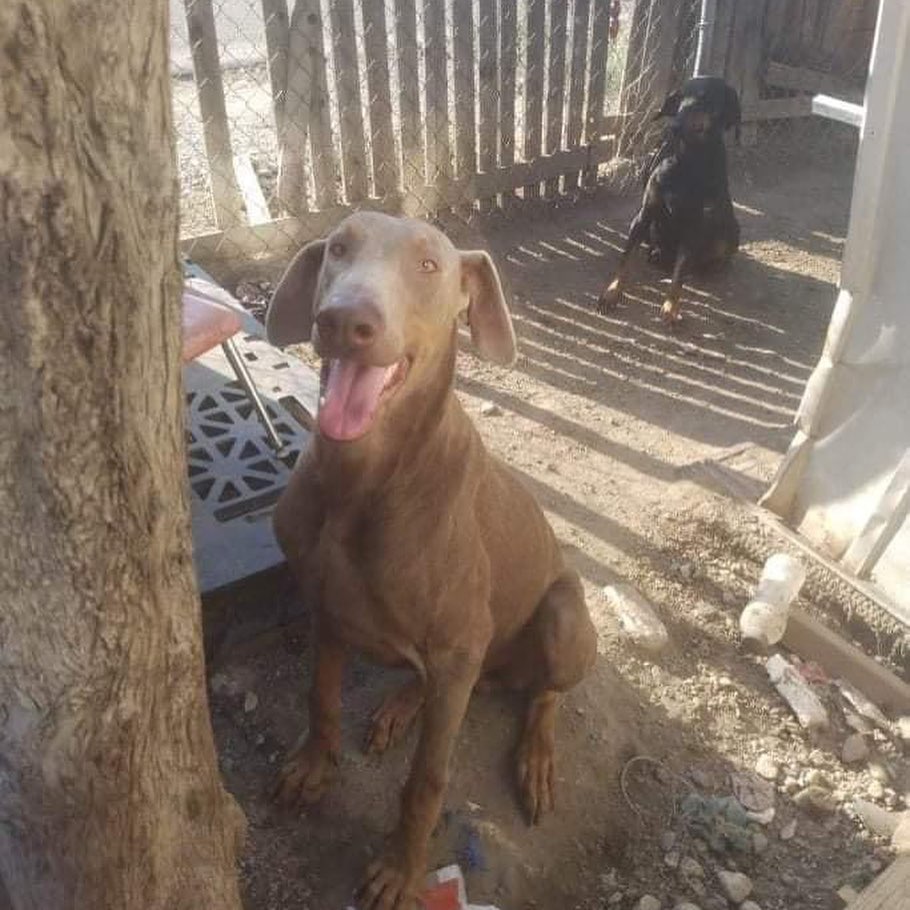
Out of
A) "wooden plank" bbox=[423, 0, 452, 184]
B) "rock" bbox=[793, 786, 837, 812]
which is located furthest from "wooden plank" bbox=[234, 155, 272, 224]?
"rock" bbox=[793, 786, 837, 812]

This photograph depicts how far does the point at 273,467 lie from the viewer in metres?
3.62

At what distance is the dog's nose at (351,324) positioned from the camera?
196 cm

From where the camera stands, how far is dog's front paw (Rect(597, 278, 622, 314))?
602 centimetres

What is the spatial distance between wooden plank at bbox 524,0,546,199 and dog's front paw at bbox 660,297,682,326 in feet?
5.31

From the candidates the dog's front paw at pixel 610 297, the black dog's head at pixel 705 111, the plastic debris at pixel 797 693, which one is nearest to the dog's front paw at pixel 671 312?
the dog's front paw at pixel 610 297

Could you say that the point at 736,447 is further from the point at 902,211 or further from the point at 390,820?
the point at 390,820

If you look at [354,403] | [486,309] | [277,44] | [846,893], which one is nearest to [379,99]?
[277,44]

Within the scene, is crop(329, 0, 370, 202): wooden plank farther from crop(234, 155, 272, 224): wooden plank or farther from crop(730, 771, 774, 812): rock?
crop(730, 771, 774, 812): rock

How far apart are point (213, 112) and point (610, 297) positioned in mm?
2556

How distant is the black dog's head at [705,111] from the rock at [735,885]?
458 cm

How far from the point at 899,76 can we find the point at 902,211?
45 cm

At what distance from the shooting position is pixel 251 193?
608 centimetres

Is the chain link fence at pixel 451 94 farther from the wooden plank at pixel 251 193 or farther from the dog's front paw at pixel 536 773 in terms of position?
the dog's front paw at pixel 536 773

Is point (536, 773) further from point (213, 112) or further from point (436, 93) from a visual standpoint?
point (436, 93)
